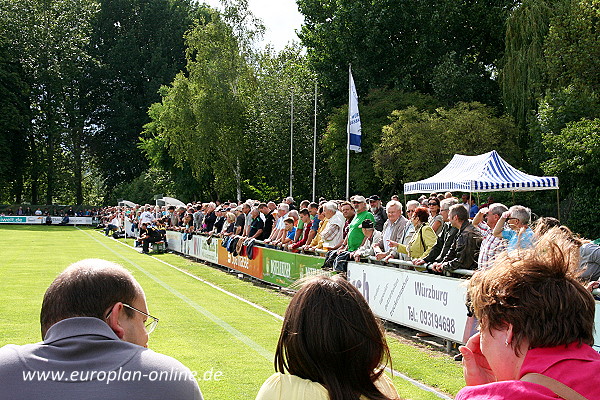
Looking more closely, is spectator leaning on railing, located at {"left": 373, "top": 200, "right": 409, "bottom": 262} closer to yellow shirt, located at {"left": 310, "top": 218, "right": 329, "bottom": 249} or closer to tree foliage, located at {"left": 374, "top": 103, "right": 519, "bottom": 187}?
yellow shirt, located at {"left": 310, "top": 218, "right": 329, "bottom": 249}

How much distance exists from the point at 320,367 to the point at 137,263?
25.1 meters

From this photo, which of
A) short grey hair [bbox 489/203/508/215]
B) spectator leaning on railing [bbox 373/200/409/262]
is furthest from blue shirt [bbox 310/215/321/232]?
short grey hair [bbox 489/203/508/215]

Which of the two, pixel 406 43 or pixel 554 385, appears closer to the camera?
pixel 554 385

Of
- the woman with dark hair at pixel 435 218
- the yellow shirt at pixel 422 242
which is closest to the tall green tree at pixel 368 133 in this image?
the woman with dark hair at pixel 435 218

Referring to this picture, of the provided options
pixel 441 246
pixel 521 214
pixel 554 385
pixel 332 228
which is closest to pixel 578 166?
pixel 332 228

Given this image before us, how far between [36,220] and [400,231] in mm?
65991

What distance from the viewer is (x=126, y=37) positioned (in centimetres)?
8331

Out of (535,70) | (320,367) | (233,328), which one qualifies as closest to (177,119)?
(535,70)

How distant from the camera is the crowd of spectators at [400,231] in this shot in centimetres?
985

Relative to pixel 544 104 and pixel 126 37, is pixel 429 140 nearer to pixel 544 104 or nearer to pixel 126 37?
pixel 544 104

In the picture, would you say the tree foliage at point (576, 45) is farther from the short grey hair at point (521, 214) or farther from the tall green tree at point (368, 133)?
the short grey hair at point (521, 214)

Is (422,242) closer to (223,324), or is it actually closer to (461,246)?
(461,246)

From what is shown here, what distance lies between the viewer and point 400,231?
42.5 ft

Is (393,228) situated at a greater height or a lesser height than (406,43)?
lesser
